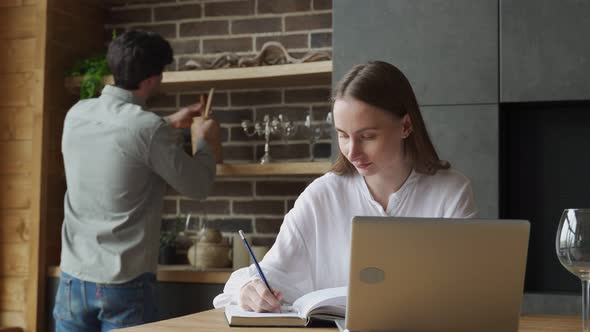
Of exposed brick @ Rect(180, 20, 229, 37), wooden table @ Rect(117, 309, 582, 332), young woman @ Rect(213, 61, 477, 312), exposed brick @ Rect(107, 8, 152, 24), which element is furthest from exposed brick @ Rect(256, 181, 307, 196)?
wooden table @ Rect(117, 309, 582, 332)

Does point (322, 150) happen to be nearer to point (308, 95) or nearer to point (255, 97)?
point (308, 95)

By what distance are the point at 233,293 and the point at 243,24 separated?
217cm

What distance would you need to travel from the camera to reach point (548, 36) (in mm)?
3031

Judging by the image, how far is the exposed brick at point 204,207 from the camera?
3879mm

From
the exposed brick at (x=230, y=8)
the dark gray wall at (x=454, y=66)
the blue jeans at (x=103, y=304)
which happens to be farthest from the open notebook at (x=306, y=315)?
the exposed brick at (x=230, y=8)

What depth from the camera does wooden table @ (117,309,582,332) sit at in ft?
5.27

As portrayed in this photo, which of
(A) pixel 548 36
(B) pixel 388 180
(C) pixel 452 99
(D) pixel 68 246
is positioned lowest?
(D) pixel 68 246

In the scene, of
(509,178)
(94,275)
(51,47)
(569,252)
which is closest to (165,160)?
(94,275)

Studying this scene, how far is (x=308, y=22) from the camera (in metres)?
3.78

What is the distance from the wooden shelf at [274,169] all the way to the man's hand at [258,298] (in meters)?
1.61

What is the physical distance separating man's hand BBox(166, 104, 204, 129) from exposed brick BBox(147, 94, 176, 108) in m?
0.43

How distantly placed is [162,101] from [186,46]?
0.28m

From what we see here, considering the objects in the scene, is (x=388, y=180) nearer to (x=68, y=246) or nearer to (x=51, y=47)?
(x=68, y=246)

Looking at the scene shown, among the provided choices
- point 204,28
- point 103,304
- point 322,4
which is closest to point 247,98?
point 204,28
